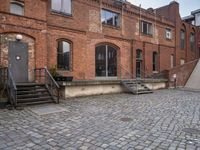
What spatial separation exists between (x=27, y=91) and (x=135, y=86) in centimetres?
828

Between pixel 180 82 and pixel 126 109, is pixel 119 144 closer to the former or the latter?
pixel 126 109

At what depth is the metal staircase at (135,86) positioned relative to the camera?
50.6 feet

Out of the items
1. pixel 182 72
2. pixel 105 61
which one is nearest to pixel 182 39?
pixel 182 72

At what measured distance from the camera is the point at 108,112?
29.7 feet

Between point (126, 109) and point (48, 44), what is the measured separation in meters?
7.36

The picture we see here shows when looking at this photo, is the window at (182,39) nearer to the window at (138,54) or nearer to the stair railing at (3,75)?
the window at (138,54)

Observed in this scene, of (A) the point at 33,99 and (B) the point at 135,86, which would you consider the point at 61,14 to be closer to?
(A) the point at 33,99

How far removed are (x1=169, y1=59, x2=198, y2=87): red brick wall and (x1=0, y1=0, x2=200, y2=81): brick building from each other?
2.12 meters

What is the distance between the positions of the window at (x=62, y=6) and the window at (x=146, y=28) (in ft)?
28.1

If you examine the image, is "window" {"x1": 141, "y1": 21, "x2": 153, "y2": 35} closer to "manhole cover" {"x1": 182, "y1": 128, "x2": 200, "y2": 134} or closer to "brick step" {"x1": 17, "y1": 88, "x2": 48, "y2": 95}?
"brick step" {"x1": 17, "y1": 88, "x2": 48, "y2": 95}

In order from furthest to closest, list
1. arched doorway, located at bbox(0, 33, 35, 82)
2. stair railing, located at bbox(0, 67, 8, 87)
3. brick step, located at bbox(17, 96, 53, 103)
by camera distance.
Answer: arched doorway, located at bbox(0, 33, 35, 82) → stair railing, located at bbox(0, 67, 8, 87) → brick step, located at bbox(17, 96, 53, 103)

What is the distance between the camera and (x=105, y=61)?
18.5 m

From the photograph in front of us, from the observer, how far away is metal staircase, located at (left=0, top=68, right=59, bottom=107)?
979 centimetres

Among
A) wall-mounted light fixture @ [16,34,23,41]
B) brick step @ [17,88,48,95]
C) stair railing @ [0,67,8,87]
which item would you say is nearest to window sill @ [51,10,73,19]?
wall-mounted light fixture @ [16,34,23,41]
